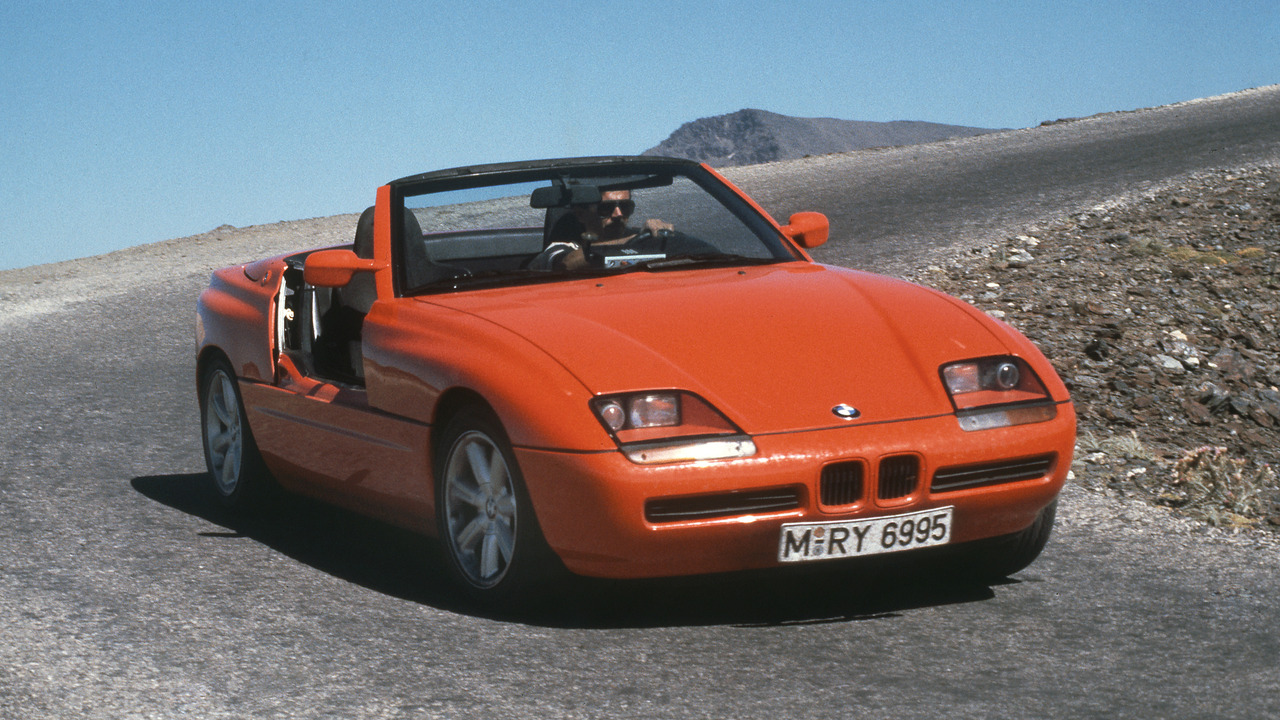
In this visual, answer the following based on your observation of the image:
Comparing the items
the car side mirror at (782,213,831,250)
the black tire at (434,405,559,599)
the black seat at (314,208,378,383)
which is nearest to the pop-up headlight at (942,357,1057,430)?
the black tire at (434,405,559,599)

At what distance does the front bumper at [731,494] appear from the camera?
13.5 feet

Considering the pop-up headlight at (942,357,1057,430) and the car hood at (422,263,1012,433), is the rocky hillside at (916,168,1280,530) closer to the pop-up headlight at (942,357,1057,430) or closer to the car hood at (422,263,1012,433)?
the pop-up headlight at (942,357,1057,430)

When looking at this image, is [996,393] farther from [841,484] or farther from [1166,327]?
[1166,327]

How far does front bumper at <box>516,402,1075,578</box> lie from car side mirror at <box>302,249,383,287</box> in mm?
1431

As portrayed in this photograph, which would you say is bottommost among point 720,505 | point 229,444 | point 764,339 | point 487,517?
point 229,444

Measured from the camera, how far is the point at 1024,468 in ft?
14.6

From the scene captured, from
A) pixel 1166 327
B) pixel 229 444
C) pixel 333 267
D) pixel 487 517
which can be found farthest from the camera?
pixel 1166 327

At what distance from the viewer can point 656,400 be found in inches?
167

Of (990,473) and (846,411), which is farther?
(990,473)

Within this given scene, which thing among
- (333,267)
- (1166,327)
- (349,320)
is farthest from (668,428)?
(1166,327)

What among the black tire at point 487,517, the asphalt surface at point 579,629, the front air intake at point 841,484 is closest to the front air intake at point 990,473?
the front air intake at point 841,484

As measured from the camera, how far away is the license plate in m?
4.19

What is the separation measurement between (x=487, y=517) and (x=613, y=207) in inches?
59.6

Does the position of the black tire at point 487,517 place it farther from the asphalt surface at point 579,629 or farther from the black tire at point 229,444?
the black tire at point 229,444
